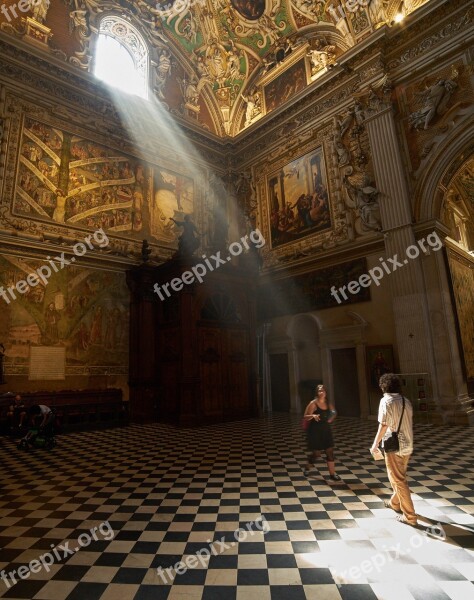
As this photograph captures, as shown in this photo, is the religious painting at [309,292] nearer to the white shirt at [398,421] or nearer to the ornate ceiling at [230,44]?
the ornate ceiling at [230,44]

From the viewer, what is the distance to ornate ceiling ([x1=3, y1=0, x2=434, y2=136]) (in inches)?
499

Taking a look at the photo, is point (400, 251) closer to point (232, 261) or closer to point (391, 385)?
point (232, 261)

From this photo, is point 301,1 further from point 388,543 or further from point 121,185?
point 388,543

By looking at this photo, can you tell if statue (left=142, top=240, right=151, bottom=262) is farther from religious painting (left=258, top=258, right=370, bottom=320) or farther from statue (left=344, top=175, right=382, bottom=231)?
statue (left=344, top=175, right=382, bottom=231)

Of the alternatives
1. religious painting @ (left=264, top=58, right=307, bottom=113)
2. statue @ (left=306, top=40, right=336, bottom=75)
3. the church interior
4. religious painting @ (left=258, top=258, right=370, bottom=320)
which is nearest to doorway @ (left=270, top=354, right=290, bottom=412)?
the church interior

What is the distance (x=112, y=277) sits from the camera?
1182 cm

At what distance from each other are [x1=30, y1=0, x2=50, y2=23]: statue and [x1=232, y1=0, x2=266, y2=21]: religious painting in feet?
23.1

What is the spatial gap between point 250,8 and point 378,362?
1439cm

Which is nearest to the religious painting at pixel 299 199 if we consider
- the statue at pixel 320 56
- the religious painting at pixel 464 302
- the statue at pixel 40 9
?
the statue at pixel 320 56

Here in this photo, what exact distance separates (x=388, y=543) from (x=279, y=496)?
4.96 ft

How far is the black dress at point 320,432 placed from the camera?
5.09 metres

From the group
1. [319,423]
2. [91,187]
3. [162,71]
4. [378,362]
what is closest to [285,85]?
[162,71]

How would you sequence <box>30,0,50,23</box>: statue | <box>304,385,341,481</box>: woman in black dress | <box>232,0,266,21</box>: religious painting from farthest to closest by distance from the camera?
<box>232,0,266,21</box>: religious painting < <box>30,0,50,23</box>: statue < <box>304,385,341,481</box>: woman in black dress

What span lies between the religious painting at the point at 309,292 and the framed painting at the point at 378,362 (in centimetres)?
155
